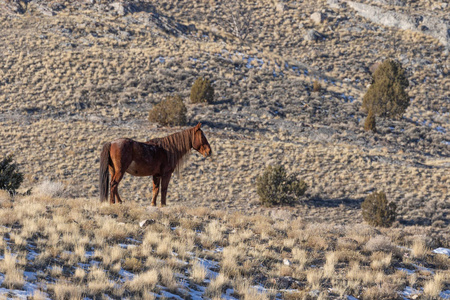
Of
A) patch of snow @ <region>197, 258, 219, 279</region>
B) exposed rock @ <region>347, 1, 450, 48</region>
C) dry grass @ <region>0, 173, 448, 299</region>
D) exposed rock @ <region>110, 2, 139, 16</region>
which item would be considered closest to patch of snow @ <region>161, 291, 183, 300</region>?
dry grass @ <region>0, 173, 448, 299</region>

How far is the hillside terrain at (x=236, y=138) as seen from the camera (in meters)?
8.25

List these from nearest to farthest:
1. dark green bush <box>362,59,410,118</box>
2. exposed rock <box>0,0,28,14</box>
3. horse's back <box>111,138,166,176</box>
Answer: horse's back <box>111,138,166,176</box>, dark green bush <box>362,59,410,118</box>, exposed rock <box>0,0,28,14</box>

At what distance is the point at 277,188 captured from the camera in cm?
2203

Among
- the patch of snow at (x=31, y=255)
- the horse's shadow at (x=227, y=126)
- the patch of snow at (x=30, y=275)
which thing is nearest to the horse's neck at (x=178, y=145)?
the patch of snow at (x=31, y=255)

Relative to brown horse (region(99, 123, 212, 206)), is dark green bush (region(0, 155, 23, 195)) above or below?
below

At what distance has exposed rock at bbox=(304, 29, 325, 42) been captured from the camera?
60.0m

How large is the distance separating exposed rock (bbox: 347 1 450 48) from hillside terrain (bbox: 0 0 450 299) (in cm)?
24

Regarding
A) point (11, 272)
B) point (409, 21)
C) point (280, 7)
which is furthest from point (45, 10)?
point (11, 272)

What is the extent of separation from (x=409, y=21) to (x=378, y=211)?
51454 mm

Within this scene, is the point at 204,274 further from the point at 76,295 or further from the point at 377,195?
the point at 377,195

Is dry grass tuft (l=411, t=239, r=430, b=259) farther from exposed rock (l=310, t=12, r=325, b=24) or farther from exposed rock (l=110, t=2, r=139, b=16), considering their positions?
exposed rock (l=310, t=12, r=325, b=24)

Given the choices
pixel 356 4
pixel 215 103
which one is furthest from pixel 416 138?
A: pixel 356 4

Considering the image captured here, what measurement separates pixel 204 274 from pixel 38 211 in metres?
4.79

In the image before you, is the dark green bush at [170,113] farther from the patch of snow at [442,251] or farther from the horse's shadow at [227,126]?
the patch of snow at [442,251]
